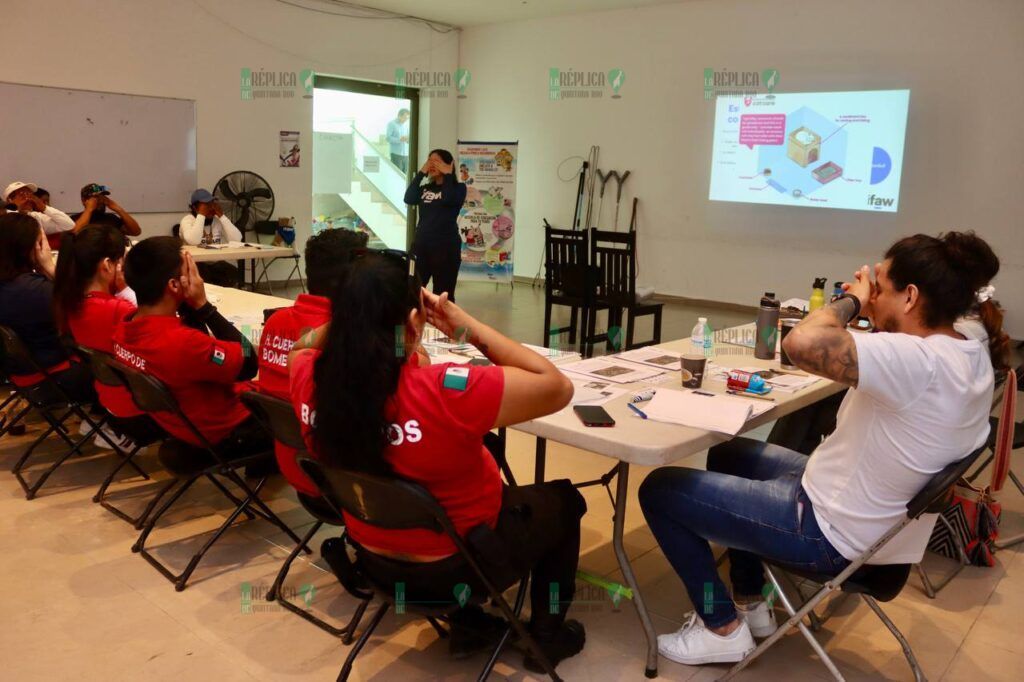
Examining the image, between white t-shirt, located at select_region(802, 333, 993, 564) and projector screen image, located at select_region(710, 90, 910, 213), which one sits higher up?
projector screen image, located at select_region(710, 90, 910, 213)

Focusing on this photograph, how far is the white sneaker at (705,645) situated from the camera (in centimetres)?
216

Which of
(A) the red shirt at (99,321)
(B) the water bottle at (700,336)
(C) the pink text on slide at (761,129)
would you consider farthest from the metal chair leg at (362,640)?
(C) the pink text on slide at (761,129)

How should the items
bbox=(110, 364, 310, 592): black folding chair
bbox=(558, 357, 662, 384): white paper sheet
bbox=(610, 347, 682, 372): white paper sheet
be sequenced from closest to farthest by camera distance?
bbox=(110, 364, 310, 592): black folding chair → bbox=(558, 357, 662, 384): white paper sheet → bbox=(610, 347, 682, 372): white paper sheet

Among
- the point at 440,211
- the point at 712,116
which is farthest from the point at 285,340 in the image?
the point at 712,116

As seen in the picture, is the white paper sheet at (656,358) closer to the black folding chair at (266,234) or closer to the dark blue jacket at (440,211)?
the dark blue jacket at (440,211)

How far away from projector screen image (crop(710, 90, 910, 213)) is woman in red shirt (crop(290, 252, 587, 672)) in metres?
6.28

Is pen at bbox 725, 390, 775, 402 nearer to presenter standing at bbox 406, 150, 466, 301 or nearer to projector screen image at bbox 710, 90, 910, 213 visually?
presenter standing at bbox 406, 150, 466, 301

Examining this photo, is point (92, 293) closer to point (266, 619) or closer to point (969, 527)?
point (266, 619)

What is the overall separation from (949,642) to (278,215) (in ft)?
24.5

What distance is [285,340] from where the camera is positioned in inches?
93.9

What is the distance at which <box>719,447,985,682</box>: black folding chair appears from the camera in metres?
1.78

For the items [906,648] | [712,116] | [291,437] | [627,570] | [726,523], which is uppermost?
[712,116]

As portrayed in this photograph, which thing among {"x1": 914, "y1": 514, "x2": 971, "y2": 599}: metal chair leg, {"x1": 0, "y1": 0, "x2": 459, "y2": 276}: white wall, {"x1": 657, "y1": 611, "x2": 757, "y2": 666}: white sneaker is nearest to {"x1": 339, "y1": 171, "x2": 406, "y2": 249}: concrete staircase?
{"x1": 0, "y1": 0, "x2": 459, "y2": 276}: white wall

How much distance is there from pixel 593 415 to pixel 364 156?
8062 mm
